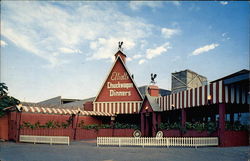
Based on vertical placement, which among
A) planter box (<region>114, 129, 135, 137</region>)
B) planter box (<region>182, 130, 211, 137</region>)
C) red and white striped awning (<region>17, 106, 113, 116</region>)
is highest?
red and white striped awning (<region>17, 106, 113, 116</region>)

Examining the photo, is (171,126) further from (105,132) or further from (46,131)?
(46,131)

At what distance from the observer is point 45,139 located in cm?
1936

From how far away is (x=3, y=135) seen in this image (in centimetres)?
2202

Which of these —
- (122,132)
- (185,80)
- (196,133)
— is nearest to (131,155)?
(196,133)

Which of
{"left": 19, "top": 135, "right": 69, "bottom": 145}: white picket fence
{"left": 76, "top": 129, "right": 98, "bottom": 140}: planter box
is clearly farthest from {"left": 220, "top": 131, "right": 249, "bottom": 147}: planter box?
{"left": 76, "top": 129, "right": 98, "bottom": 140}: planter box

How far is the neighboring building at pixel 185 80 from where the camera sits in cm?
3328

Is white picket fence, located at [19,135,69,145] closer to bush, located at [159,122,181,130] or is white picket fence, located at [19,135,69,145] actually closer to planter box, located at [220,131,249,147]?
bush, located at [159,122,181,130]

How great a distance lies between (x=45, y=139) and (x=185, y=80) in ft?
67.6

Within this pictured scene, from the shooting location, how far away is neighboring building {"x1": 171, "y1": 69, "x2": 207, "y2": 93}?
33275mm

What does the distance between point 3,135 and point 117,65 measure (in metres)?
14.3

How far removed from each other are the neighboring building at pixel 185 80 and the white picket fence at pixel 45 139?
63.7 feet

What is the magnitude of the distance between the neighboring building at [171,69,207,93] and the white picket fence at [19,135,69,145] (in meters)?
19.4

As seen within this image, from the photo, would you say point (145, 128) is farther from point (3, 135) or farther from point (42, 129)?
point (3, 135)

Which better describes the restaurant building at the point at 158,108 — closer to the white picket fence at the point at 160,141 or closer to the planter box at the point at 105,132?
the white picket fence at the point at 160,141
